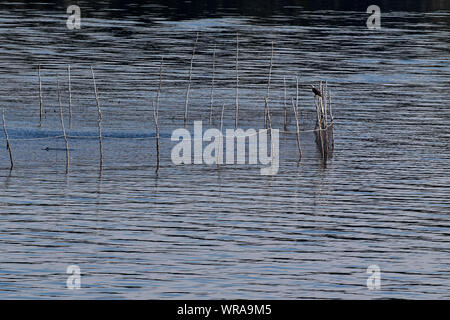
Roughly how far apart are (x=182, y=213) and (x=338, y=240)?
4.44 meters

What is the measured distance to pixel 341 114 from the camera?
159 ft

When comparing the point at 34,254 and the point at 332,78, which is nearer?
the point at 34,254

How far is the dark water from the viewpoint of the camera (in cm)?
2361

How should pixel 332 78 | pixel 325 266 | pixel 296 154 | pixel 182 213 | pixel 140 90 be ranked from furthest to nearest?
pixel 332 78, pixel 140 90, pixel 296 154, pixel 182 213, pixel 325 266

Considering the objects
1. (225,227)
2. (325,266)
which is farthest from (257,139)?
(325,266)

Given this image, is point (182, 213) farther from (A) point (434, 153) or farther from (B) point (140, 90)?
(B) point (140, 90)

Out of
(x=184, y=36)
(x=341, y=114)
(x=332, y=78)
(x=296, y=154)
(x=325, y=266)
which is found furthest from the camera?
(x=184, y=36)

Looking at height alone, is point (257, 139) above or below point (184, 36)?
below

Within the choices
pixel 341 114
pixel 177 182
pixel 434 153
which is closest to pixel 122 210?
pixel 177 182

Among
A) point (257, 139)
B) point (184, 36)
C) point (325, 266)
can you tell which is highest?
point (184, 36)

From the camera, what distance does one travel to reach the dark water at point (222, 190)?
23609mm

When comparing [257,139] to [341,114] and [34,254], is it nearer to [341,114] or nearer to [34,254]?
[341,114]

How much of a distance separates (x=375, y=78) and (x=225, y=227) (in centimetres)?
3458

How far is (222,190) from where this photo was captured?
32.6 meters
